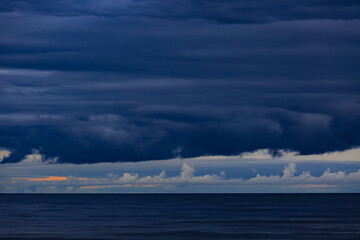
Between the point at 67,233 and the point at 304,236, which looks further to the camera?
the point at 67,233

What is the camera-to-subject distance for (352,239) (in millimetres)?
75562

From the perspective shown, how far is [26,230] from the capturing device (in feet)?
295

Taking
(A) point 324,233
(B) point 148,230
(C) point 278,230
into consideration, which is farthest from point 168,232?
(A) point 324,233

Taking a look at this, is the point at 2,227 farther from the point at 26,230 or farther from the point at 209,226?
the point at 209,226

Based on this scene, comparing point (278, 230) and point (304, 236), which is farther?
point (278, 230)

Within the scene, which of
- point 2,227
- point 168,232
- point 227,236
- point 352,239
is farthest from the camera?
point 2,227

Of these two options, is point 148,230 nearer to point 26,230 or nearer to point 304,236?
point 26,230

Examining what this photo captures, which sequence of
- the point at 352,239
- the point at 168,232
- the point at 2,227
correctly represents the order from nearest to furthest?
the point at 352,239
the point at 168,232
the point at 2,227

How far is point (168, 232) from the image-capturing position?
8762 cm

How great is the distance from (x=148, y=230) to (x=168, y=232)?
4.86m

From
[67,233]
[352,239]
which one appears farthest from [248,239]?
[67,233]

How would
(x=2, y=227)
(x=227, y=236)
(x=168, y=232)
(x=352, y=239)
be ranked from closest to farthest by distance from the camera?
1. (x=352, y=239)
2. (x=227, y=236)
3. (x=168, y=232)
4. (x=2, y=227)

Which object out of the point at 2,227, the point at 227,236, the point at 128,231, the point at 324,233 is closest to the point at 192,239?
the point at 227,236

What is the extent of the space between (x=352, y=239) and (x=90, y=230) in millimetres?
38851
